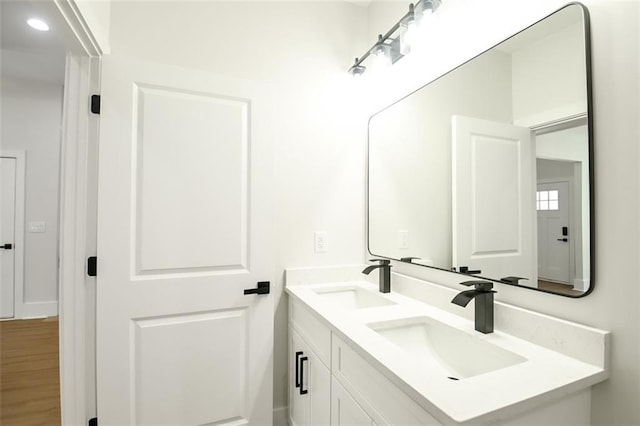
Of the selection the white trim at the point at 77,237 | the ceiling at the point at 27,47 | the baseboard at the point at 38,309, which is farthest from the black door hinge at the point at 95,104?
the baseboard at the point at 38,309

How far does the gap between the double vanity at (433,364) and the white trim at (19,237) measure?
4088mm

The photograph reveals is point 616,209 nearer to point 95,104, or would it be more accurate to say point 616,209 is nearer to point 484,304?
point 484,304

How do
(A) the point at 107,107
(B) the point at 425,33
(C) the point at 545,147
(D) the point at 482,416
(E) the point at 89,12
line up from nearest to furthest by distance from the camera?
(D) the point at 482,416
(C) the point at 545,147
(E) the point at 89,12
(A) the point at 107,107
(B) the point at 425,33

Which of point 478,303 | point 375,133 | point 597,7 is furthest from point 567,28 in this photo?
point 375,133

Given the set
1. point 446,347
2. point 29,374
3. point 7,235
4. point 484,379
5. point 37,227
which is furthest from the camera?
point 37,227

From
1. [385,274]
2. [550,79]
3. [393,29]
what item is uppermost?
[393,29]

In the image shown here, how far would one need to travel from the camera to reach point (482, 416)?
650mm

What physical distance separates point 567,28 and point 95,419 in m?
2.44

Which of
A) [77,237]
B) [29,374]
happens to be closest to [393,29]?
[77,237]

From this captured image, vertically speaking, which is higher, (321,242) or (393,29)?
(393,29)

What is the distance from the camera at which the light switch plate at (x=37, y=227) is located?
12.3 feet

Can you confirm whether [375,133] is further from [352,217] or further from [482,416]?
[482,416]

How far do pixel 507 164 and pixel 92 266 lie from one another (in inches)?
71.9

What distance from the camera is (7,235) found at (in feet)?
12.1
